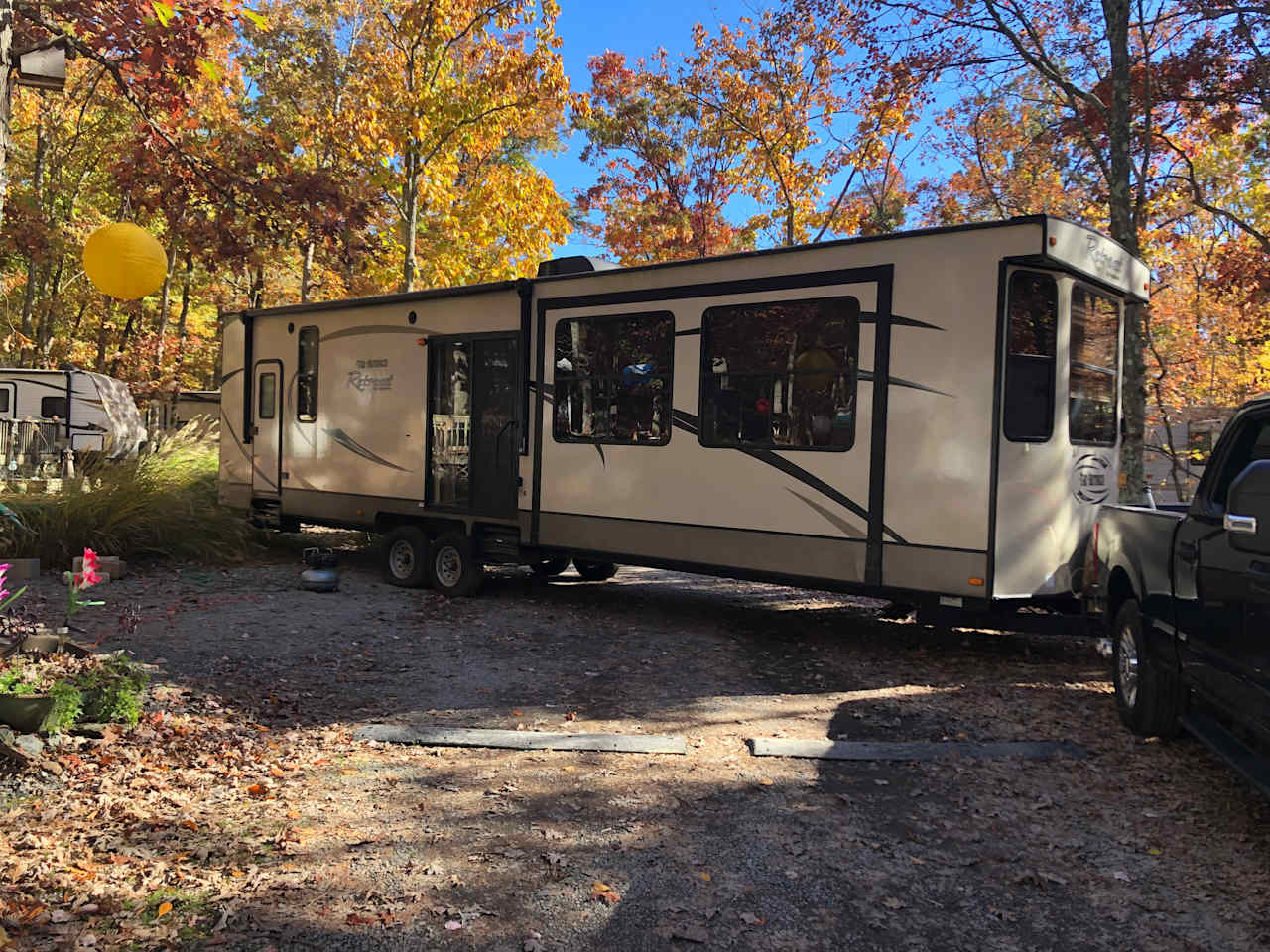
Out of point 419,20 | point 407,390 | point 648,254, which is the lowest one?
point 407,390

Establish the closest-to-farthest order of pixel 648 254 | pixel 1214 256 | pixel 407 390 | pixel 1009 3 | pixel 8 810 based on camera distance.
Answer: pixel 8 810 → pixel 407 390 → pixel 1009 3 → pixel 1214 256 → pixel 648 254

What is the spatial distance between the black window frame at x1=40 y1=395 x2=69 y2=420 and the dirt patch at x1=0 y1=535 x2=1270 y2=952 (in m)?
12.9

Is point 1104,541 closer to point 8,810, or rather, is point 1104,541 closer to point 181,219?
point 8,810

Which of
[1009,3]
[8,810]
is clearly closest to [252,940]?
[8,810]

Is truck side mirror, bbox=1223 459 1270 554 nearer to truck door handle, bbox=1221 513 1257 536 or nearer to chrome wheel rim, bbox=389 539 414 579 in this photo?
truck door handle, bbox=1221 513 1257 536

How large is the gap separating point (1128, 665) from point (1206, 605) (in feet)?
3.97

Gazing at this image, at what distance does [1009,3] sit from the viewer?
1040 centimetres

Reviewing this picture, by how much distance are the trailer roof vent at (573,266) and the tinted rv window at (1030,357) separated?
3563 millimetres

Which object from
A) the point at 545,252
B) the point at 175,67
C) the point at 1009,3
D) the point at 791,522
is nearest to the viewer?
the point at 175,67

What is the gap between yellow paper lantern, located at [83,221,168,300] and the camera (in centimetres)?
734

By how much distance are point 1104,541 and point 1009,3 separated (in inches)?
295

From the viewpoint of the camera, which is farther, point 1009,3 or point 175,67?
point 1009,3

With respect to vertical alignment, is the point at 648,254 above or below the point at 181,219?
above

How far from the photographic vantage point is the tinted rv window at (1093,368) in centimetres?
650
